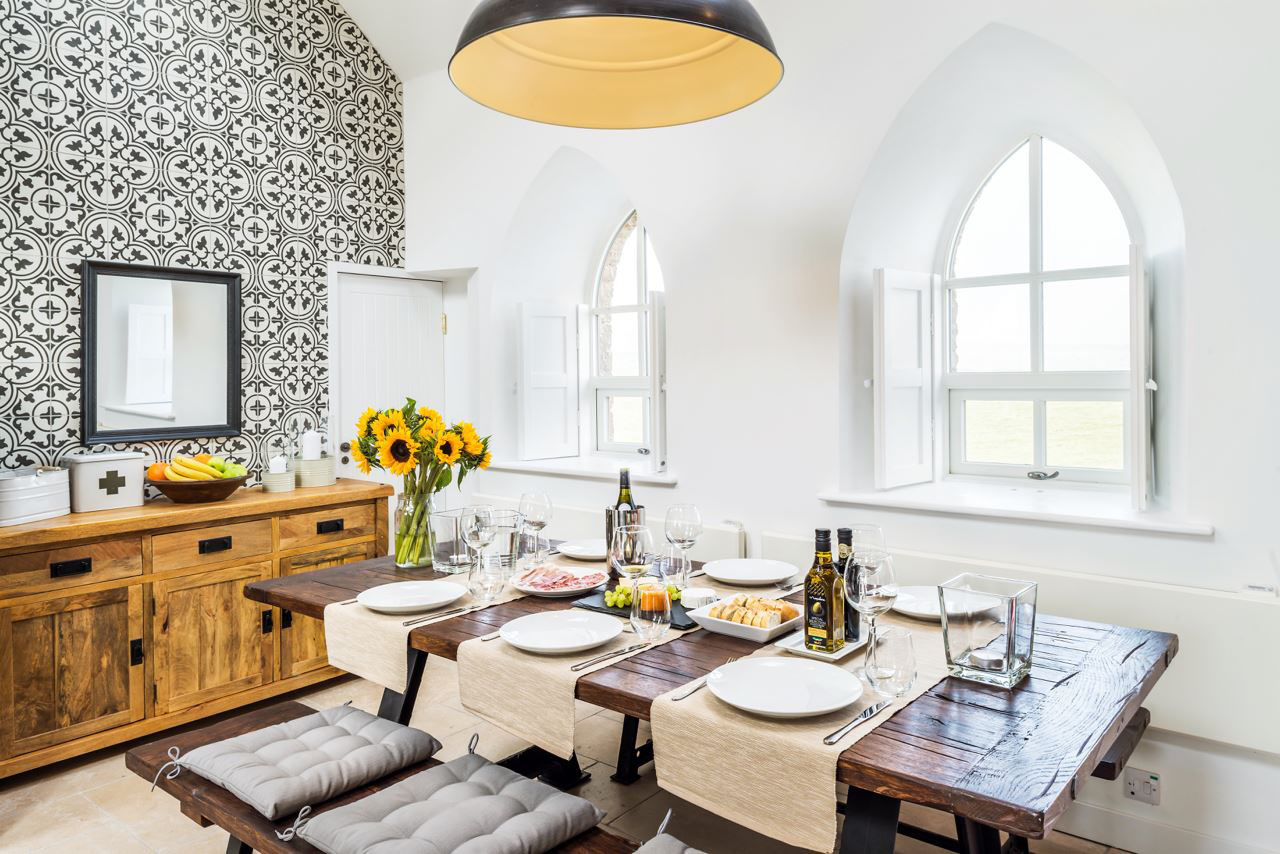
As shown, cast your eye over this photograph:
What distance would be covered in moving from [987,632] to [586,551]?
1.27 m

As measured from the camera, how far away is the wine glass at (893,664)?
149 cm

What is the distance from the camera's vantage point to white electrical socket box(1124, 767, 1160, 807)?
235cm

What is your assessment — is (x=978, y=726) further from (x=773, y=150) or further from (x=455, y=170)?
(x=455, y=170)

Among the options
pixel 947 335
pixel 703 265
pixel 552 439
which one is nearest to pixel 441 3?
pixel 703 265

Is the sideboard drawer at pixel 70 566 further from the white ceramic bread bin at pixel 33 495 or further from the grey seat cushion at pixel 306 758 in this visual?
the grey seat cushion at pixel 306 758

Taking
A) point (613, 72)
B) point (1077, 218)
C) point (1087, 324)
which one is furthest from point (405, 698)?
point (1077, 218)

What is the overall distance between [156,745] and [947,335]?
294cm

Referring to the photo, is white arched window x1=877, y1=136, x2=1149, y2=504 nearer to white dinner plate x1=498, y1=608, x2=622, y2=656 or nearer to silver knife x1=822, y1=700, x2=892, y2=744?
white dinner plate x1=498, y1=608, x2=622, y2=656

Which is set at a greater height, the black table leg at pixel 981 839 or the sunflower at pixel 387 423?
the sunflower at pixel 387 423

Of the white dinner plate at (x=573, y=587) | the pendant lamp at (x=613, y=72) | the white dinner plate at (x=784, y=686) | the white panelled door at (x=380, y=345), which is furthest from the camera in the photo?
the white panelled door at (x=380, y=345)

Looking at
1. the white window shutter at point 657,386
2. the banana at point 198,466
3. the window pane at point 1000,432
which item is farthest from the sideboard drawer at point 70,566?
the window pane at point 1000,432

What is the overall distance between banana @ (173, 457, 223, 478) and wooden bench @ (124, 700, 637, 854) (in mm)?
1506

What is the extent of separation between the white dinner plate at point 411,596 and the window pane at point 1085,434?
2213 millimetres

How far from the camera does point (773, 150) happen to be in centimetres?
307
